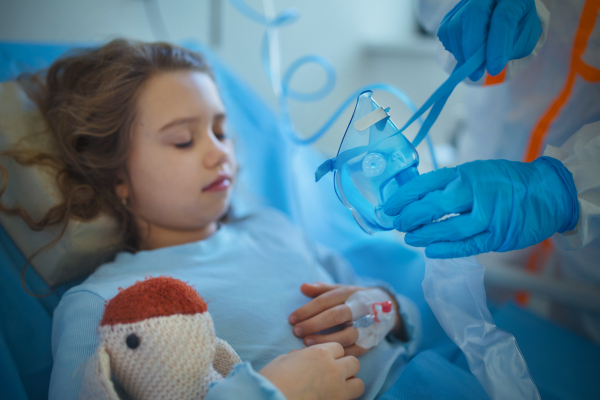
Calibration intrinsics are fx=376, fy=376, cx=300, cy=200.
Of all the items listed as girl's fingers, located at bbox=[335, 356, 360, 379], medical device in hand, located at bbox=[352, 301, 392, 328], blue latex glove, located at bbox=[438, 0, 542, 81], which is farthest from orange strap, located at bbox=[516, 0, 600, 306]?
girl's fingers, located at bbox=[335, 356, 360, 379]

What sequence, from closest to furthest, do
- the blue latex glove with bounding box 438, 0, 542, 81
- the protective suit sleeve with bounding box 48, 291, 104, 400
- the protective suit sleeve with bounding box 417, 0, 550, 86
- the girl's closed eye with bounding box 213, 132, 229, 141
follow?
1. the protective suit sleeve with bounding box 48, 291, 104, 400
2. the blue latex glove with bounding box 438, 0, 542, 81
3. the protective suit sleeve with bounding box 417, 0, 550, 86
4. the girl's closed eye with bounding box 213, 132, 229, 141

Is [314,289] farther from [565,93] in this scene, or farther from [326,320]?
[565,93]

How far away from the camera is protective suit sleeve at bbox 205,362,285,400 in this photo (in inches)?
18.4

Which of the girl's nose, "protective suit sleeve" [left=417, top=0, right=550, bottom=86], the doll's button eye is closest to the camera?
the doll's button eye

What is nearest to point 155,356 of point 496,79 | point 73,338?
point 73,338

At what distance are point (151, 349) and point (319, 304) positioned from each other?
0.38 metres

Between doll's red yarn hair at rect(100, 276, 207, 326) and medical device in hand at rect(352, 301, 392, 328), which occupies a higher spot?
doll's red yarn hair at rect(100, 276, 207, 326)

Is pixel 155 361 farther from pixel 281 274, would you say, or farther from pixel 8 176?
pixel 8 176

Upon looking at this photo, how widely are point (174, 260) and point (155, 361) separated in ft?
1.31

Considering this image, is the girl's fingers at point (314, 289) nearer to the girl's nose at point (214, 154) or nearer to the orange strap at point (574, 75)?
the girl's nose at point (214, 154)

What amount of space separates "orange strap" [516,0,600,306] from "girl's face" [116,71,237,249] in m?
0.90

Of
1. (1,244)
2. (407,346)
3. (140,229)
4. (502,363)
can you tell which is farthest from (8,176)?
(502,363)

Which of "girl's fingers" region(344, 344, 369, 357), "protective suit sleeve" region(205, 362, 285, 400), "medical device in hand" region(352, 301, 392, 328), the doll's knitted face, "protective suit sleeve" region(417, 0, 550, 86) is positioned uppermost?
"protective suit sleeve" region(417, 0, 550, 86)

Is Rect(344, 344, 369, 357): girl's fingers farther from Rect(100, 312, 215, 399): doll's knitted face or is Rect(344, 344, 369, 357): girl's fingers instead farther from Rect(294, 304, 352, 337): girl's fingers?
Rect(100, 312, 215, 399): doll's knitted face
